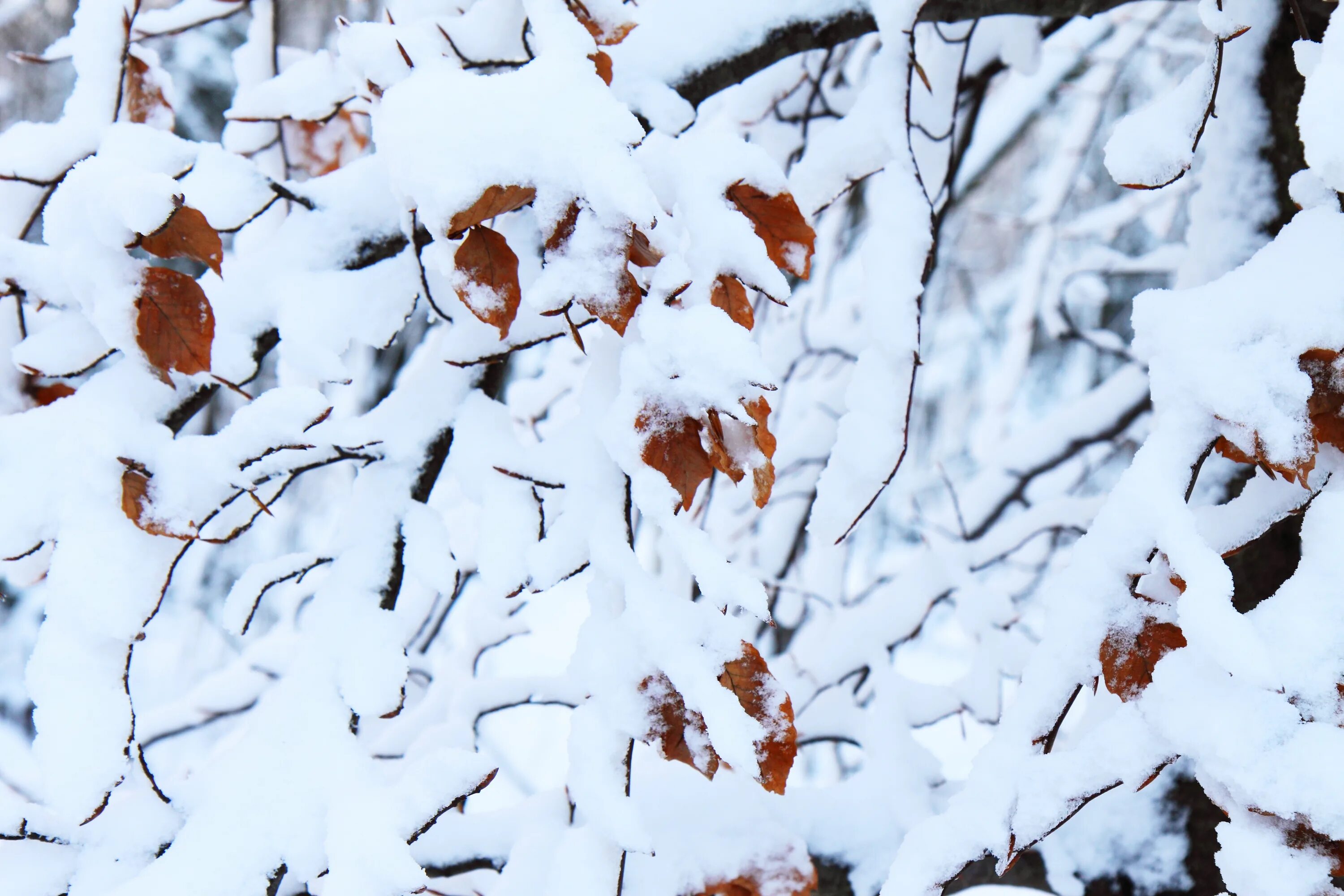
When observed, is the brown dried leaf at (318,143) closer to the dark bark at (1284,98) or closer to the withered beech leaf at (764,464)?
the withered beech leaf at (764,464)

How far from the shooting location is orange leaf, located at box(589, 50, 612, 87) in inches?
25.4

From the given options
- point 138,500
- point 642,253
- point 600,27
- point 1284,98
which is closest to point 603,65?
point 600,27

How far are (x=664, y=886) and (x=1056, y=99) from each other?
10.9 ft

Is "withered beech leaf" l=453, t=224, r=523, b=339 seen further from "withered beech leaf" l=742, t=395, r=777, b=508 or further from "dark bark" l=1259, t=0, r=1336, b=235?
"dark bark" l=1259, t=0, r=1336, b=235

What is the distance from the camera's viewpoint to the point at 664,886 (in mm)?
931

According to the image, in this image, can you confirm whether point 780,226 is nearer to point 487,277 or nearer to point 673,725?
point 487,277

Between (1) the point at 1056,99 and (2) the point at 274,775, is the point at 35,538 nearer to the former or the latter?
(2) the point at 274,775

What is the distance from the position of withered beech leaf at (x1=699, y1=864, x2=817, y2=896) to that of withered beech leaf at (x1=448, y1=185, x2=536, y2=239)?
798 mm

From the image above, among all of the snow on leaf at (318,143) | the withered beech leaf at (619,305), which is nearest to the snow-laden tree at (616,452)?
the withered beech leaf at (619,305)

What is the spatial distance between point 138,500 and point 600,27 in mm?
552

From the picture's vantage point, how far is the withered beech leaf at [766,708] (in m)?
0.60

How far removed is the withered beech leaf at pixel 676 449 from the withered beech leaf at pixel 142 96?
3.16ft

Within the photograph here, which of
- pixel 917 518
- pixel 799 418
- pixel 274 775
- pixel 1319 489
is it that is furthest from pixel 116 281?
pixel 799 418

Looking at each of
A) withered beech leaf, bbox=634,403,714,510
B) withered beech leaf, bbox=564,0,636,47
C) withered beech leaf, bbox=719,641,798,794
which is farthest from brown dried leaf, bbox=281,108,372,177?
withered beech leaf, bbox=719,641,798,794
